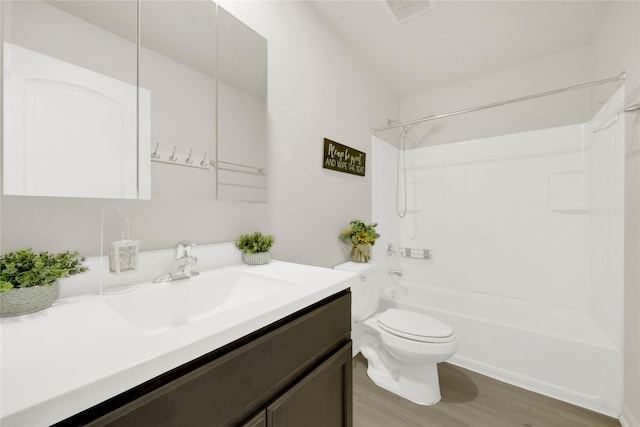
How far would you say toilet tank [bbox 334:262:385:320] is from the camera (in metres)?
1.70

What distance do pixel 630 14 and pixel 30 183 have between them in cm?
274

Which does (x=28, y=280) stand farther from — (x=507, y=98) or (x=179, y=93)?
(x=507, y=98)

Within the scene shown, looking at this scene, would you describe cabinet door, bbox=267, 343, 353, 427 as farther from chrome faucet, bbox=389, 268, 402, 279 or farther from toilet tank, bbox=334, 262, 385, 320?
chrome faucet, bbox=389, 268, 402, 279

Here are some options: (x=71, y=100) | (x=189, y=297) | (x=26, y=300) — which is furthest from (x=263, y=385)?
(x=71, y=100)

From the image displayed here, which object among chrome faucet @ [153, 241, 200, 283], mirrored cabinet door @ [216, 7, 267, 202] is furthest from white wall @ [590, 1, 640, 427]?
chrome faucet @ [153, 241, 200, 283]

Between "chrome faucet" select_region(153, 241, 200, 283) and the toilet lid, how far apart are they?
123cm

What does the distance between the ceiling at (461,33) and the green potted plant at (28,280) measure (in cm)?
193

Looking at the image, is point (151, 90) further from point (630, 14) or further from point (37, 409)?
point (630, 14)

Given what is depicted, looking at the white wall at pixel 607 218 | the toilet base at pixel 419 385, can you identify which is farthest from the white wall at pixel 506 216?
the toilet base at pixel 419 385

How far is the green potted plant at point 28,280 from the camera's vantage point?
61cm

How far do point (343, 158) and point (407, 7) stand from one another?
102cm

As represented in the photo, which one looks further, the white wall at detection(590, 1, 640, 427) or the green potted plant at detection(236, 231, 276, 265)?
the white wall at detection(590, 1, 640, 427)

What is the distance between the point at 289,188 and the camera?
1.57 m

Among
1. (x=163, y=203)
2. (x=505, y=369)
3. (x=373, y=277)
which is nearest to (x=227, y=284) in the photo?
(x=163, y=203)
